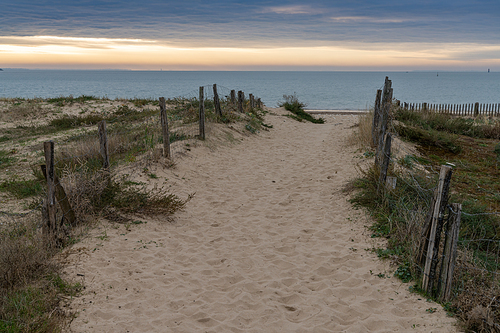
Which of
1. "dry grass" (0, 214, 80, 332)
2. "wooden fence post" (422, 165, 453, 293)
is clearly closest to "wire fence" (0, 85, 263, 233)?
"dry grass" (0, 214, 80, 332)

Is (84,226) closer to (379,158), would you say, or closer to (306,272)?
(306,272)

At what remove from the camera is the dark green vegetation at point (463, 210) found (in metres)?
3.89

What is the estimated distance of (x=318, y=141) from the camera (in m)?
16.4

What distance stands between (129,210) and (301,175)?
5.53 meters

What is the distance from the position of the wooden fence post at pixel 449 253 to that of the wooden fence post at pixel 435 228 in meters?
0.11

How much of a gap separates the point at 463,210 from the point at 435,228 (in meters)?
2.51

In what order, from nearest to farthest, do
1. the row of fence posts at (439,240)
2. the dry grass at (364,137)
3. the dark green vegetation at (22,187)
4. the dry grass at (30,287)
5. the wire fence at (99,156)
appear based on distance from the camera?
the dry grass at (30,287) < the row of fence posts at (439,240) < the wire fence at (99,156) < the dark green vegetation at (22,187) < the dry grass at (364,137)

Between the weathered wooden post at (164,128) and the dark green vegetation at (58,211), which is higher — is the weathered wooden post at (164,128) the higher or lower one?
the higher one

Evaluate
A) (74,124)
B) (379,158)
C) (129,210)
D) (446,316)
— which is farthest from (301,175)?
(74,124)

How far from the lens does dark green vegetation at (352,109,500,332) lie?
153 inches

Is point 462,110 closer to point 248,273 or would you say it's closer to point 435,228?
point 435,228

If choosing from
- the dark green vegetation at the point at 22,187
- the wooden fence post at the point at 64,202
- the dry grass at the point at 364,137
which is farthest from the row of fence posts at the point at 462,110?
the wooden fence post at the point at 64,202

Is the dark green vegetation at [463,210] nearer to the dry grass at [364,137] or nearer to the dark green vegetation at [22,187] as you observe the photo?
the dry grass at [364,137]

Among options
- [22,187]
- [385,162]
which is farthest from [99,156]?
[385,162]
